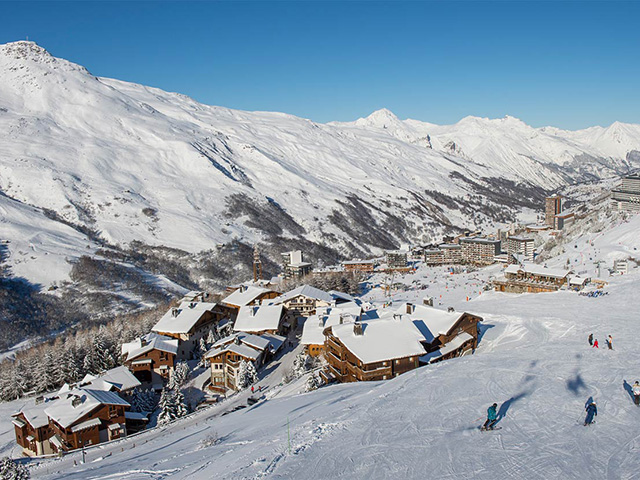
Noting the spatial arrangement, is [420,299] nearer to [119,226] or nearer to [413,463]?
[413,463]

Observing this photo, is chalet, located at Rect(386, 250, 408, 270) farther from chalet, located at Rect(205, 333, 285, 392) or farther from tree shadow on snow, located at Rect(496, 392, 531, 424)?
tree shadow on snow, located at Rect(496, 392, 531, 424)

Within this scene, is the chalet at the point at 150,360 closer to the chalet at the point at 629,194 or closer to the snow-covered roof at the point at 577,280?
the snow-covered roof at the point at 577,280

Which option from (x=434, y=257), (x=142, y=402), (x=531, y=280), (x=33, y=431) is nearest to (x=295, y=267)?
(x=434, y=257)

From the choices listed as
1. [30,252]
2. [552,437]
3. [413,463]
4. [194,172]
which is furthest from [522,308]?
[194,172]

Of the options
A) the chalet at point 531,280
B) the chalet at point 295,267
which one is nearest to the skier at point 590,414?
the chalet at point 531,280

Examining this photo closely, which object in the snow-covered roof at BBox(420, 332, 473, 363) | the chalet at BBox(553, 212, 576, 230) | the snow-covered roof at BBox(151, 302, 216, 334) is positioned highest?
the chalet at BBox(553, 212, 576, 230)

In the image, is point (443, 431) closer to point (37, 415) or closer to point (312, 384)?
point (312, 384)

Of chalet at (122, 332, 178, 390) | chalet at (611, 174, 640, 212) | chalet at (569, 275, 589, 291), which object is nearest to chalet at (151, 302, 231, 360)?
chalet at (122, 332, 178, 390)

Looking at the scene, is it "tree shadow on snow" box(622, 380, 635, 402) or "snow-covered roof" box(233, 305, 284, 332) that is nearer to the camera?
"tree shadow on snow" box(622, 380, 635, 402)
